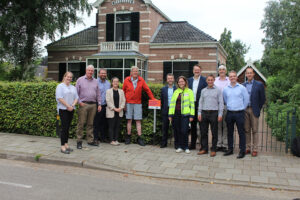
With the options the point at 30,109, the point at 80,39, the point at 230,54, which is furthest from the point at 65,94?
the point at 230,54

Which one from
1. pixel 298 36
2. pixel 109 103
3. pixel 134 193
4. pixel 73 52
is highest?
pixel 73 52

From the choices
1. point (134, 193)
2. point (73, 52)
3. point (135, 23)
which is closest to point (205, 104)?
point (134, 193)

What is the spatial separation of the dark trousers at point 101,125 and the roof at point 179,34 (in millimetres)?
12800

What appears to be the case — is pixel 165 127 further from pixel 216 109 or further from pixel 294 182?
pixel 294 182

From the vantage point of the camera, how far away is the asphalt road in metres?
4.37

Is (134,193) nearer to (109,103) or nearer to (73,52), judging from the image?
(109,103)

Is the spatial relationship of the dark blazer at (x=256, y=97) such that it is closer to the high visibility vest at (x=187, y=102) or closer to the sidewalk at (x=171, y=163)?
the sidewalk at (x=171, y=163)

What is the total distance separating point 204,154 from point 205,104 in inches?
46.4

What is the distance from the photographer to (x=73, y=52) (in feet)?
73.1

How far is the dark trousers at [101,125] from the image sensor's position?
24.6 ft

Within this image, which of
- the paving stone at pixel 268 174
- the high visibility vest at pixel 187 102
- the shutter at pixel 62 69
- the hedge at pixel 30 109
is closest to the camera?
the paving stone at pixel 268 174

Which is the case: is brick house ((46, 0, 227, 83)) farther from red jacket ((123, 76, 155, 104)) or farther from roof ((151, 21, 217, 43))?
red jacket ((123, 76, 155, 104))

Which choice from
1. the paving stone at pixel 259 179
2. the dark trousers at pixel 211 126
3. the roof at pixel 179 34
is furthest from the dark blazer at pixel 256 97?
the roof at pixel 179 34

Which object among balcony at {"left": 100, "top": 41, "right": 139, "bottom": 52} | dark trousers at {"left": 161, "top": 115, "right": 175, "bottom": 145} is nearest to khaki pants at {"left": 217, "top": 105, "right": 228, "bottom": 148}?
dark trousers at {"left": 161, "top": 115, "right": 175, "bottom": 145}
